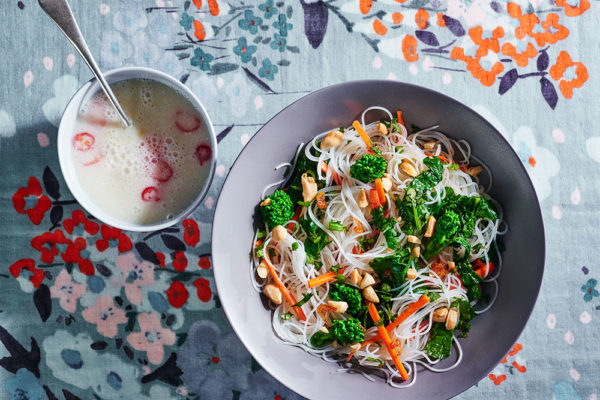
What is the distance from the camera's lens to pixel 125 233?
2051 mm

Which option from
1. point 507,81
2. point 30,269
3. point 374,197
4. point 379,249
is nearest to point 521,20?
point 507,81

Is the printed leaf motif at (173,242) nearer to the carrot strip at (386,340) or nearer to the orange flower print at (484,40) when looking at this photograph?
the carrot strip at (386,340)

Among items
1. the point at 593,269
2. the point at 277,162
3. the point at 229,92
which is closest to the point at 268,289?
the point at 277,162

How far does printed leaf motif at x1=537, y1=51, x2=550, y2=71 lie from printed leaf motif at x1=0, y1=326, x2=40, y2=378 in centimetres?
230

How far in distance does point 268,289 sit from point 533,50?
1.43 m

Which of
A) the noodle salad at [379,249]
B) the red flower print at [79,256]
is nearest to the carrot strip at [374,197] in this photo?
the noodle salad at [379,249]

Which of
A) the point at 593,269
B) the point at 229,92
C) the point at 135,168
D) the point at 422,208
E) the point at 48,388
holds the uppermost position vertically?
the point at 229,92

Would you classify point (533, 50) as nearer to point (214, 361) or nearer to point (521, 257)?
point (521, 257)

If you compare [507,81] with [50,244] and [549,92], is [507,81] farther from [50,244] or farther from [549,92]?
[50,244]

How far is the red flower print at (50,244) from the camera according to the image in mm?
2072

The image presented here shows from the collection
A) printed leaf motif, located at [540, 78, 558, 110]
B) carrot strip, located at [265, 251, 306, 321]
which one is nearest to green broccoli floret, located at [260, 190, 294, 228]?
carrot strip, located at [265, 251, 306, 321]

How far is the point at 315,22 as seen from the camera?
2.10 metres

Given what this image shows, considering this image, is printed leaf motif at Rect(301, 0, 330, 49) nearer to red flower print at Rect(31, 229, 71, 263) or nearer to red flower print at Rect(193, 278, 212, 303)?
red flower print at Rect(193, 278, 212, 303)

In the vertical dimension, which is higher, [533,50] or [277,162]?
[533,50]
